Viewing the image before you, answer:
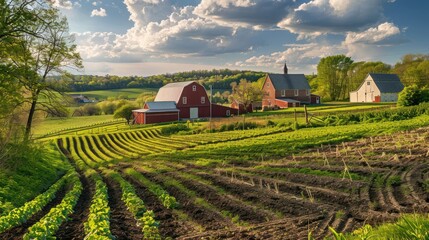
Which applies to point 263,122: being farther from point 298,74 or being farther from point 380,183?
point 298,74

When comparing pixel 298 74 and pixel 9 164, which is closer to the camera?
pixel 9 164

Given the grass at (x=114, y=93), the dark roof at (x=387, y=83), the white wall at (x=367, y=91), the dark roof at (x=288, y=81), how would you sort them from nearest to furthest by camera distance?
the dark roof at (x=387, y=83)
the white wall at (x=367, y=91)
the dark roof at (x=288, y=81)
the grass at (x=114, y=93)

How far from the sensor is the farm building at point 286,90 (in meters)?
90.9

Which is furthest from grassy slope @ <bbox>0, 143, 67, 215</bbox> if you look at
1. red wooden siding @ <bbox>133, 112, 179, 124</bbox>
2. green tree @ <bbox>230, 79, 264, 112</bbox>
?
green tree @ <bbox>230, 79, 264, 112</bbox>

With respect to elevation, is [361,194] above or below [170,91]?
below

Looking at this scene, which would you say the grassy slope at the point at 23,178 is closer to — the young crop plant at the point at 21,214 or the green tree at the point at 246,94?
the young crop plant at the point at 21,214

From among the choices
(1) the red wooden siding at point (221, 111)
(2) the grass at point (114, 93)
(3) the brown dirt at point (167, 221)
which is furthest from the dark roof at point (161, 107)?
(2) the grass at point (114, 93)

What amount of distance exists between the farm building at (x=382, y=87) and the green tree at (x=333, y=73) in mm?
13740

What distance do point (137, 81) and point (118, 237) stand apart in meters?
167

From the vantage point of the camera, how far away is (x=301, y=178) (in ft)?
53.2

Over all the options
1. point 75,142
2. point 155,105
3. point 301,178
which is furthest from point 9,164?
point 155,105

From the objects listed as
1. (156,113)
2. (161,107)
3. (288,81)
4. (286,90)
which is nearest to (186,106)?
(161,107)

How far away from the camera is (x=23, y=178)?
73.5 feet

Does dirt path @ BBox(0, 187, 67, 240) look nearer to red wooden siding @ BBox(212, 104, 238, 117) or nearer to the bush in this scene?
the bush
